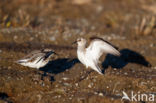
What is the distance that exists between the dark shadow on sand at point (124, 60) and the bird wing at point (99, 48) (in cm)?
133

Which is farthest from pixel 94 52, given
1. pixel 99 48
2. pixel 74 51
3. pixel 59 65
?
pixel 74 51

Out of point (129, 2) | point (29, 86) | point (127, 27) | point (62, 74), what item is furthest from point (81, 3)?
point (29, 86)

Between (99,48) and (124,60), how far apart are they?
2569 millimetres

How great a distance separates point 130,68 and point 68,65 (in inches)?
77.7

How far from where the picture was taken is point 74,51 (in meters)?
9.84

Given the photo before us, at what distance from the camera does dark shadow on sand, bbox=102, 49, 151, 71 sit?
9.10m

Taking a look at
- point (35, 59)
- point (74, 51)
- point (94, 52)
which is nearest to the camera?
point (35, 59)

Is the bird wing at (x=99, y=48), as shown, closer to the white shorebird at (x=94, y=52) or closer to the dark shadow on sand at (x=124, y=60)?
the white shorebird at (x=94, y=52)

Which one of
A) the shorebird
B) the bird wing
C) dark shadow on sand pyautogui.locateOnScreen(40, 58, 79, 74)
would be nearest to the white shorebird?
the bird wing

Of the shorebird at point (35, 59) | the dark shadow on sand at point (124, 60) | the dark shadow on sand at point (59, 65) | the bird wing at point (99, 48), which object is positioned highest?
the bird wing at point (99, 48)

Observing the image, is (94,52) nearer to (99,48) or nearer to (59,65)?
(99,48)

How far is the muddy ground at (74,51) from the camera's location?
685cm

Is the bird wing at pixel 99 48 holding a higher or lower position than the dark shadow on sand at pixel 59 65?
higher

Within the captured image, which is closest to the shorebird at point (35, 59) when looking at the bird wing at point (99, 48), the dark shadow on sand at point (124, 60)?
the bird wing at point (99, 48)
